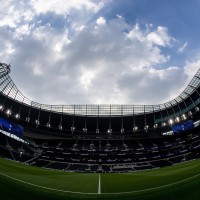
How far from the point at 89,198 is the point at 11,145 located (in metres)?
67.3

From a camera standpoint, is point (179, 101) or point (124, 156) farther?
point (179, 101)

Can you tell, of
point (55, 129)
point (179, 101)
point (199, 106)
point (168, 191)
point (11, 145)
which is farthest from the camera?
point (55, 129)

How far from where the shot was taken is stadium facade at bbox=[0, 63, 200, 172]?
236 ft

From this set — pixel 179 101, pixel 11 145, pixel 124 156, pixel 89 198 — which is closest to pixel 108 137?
pixel 124 156

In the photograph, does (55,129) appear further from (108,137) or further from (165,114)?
(165,114)

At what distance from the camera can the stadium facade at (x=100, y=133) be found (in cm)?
7200

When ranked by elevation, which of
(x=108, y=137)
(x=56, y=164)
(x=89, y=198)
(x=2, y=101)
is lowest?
(x=89, y=198)

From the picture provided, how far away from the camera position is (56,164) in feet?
238

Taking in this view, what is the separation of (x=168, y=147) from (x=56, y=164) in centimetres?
3571

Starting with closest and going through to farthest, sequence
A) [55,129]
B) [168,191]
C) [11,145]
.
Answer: [168,191]
[11,145]
[55,129]

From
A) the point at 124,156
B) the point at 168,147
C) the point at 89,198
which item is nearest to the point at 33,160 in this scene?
the point at 124,156

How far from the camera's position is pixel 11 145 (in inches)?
2763

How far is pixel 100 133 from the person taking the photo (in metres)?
97.8

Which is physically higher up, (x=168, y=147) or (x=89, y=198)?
(x=168, y=147)
